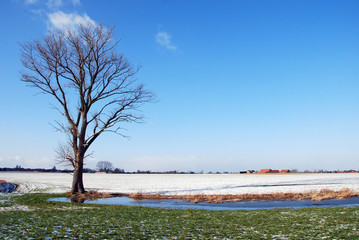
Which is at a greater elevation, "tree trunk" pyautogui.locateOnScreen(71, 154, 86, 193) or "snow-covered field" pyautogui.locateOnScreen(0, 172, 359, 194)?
"tree trunk" pyautogui.locateOnScreen(71, 154, 86, 193)

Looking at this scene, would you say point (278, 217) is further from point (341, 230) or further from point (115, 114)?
point (115, 114)

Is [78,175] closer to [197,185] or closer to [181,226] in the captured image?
[181,226]

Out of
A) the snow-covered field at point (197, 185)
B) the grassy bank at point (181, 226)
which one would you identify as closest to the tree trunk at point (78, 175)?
the snow-covered field at point (197, 185)

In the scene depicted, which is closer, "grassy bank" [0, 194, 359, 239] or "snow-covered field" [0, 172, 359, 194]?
"grassy bank" [0, 194, 359, 239]

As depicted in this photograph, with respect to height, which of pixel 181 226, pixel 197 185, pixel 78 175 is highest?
pixel 78 175

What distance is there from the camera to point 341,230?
403 inches

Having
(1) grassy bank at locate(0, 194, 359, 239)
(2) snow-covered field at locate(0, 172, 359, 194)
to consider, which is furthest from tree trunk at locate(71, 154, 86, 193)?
(1) grassy bank at locate(0, 194, 359, 239)

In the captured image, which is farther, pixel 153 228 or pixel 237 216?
pixel 237 216

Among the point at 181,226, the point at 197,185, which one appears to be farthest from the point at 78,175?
the point at 197,185

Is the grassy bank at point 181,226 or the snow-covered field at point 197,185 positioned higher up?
the grassy bank at point 181,226

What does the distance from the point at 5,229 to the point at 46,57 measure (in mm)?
20375

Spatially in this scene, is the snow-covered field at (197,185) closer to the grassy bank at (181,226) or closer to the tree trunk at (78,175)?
the tree trunk at (78,175)

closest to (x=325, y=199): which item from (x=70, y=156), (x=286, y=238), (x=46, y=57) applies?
(x=286, y=238)

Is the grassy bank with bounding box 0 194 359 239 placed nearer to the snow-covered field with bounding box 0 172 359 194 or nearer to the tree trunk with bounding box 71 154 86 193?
the tree trunk with bounding box 71 154 86 193
